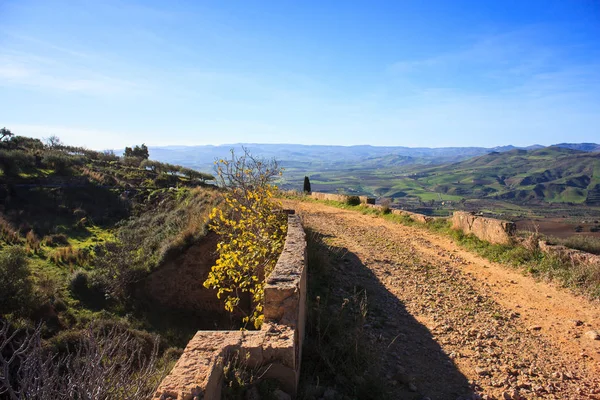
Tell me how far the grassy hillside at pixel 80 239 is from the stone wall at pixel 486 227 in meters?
7.49

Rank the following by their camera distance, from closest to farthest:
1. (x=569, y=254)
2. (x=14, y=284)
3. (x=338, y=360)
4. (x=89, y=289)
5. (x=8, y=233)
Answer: (x=338, y=360)
(x=569, y=254)
(x=14, y=284)
(x=89, y=289)
(x=8, y=233)

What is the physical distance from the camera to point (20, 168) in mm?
21844

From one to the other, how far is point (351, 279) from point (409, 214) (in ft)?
22.0

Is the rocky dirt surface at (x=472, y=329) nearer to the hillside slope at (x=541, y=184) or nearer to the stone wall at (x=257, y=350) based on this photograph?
the stone wall at (x=257, y=350)

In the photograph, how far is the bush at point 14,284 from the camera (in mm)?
8031

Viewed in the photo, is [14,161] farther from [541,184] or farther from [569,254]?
[541,184]

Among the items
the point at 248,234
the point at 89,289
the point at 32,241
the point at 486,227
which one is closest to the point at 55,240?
the point at 32,241

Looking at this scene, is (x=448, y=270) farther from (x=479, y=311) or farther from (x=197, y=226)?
(x=197, y=226)

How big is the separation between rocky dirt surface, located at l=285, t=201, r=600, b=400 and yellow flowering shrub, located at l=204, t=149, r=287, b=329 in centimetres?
173

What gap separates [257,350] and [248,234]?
3128 mm

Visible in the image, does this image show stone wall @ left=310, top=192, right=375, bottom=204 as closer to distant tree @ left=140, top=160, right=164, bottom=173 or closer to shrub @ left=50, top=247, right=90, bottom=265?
shrub @ left=50, top=247, right=90, bottom=265

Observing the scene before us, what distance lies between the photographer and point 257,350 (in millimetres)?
2986

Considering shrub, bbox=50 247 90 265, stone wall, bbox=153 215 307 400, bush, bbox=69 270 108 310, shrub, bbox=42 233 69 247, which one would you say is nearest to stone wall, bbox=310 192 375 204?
bush, bbox=69 270 108 310

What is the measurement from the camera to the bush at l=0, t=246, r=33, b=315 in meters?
8.03
